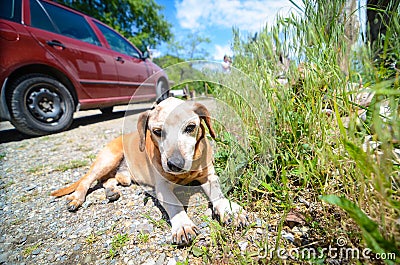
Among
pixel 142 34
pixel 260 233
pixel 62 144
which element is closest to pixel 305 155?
pixel 260 233

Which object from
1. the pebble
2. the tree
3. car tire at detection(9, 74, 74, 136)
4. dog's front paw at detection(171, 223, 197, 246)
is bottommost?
the pebble

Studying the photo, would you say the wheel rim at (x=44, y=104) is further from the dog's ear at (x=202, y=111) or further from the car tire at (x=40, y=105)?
the dog's ear at (x=202, y=111)

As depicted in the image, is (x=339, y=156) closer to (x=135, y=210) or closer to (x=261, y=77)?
(x=261, y=77)

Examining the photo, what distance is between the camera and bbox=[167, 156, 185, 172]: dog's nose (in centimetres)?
133

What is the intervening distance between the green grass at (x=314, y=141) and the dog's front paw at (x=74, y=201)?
130 centimetres

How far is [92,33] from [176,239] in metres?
5.01

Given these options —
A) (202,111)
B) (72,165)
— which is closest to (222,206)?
(202,111)

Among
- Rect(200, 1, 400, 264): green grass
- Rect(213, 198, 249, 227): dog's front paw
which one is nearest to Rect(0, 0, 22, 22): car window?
Rect(200, 1, 400, 264): green grass

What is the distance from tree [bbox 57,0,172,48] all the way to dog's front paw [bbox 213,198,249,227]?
17757mm

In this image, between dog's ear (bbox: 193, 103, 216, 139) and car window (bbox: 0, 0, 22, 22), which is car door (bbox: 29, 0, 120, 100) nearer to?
car window (bbox: 0, 0, 22, 22)

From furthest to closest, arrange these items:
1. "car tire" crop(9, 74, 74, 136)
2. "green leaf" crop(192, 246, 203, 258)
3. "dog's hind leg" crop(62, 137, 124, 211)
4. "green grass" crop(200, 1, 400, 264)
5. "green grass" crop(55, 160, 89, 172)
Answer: "car tire" crop(9, 74, 74, 136), "green grass" crop(55, 160, 89, 172), "dog's hind leg" crop(62, 137, 124, 211), "green leaf" crop(192, 246, 203, 258), "green grass" crop(200, 1, 400, 264)

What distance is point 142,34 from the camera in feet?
57.9

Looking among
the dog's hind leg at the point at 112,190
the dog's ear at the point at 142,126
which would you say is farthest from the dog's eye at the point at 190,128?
the dog's hind leg at the point at 112,190

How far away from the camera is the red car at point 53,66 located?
309 centimetres
